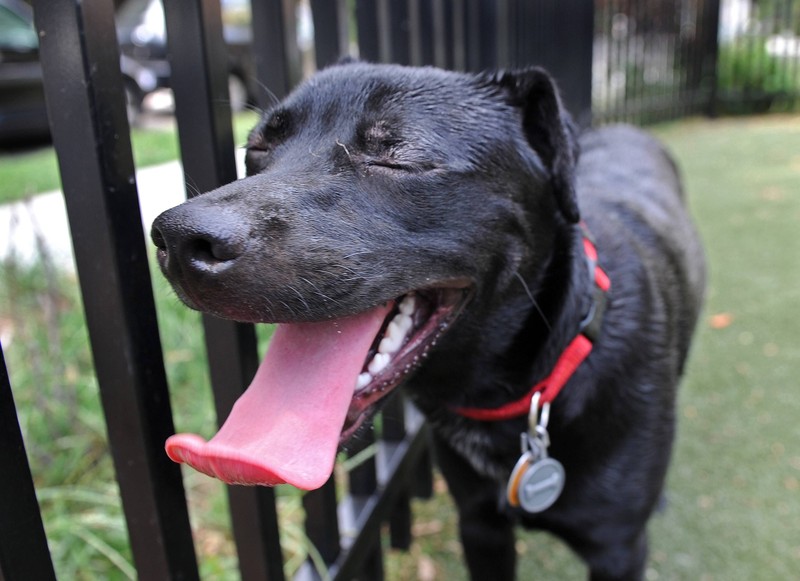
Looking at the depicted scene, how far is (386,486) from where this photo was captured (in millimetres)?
2385

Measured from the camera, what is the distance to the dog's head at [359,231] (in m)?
1.10

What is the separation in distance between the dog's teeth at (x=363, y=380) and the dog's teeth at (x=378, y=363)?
1 centimetres

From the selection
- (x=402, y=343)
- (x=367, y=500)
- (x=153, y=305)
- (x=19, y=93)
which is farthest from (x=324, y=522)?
(x=19, y=93)

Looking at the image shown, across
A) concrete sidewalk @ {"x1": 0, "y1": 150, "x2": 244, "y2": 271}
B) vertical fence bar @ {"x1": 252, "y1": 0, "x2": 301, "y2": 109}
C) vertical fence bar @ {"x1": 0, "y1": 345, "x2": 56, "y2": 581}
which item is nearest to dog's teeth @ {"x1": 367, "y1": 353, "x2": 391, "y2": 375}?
vertical fence bar @ {"x1": 0, "y1": 345, "x2": 56, "y2": 581}

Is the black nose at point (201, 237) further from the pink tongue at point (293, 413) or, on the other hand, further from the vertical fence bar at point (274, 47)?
the vertical fence bar at point (274, 47)

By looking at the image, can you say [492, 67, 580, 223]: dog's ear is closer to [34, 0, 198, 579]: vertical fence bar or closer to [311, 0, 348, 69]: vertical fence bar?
[311, 0, 348, 69]: vertical fence bar

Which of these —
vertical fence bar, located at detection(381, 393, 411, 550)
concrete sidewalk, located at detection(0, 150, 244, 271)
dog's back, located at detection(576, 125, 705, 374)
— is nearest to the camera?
dog's back, located at detection(576, 125, 705, 374)

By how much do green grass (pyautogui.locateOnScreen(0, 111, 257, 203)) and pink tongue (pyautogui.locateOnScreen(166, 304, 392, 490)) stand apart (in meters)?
3.35

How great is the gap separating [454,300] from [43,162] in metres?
7.11

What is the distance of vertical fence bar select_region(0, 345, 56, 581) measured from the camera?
1.02m

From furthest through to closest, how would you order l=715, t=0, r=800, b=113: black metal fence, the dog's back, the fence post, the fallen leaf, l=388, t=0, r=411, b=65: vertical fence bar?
l=715, t=0, r=800, b=113: black metal fence → the fence post → the fallen leaf → l=388, t=0, r=411, b=65: vertical fence bar → the dog's back

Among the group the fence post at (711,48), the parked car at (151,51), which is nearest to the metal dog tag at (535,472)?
the parked car at (151,51)

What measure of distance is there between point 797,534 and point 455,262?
1805 millimetres

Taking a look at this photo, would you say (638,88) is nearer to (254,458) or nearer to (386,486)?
(386,486)
